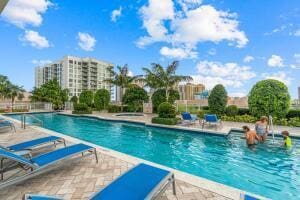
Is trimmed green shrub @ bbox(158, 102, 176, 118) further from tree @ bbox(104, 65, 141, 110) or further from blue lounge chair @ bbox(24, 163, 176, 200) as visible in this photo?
tree @ bbox(104, 65, 141, 110)

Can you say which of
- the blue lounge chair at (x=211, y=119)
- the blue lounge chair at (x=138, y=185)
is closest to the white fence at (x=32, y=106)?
the blue lounge chair at (x=211, y=119)

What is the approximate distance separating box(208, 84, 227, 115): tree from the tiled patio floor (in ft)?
41.7

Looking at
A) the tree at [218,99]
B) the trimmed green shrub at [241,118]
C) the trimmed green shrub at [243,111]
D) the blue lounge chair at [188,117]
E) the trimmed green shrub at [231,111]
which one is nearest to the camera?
the blue lounge chair at [188,117]

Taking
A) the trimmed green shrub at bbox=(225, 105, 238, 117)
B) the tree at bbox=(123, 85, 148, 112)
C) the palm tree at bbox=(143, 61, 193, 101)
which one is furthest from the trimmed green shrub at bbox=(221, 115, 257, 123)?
the tree at bbox=(123, 85, 148, 112)

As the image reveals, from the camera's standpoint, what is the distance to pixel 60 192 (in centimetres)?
359

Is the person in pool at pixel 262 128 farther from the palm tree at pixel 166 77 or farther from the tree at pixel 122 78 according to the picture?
the tree at pixel 122 78

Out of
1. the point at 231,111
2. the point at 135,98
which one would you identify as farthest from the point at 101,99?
A: the point at 231,111

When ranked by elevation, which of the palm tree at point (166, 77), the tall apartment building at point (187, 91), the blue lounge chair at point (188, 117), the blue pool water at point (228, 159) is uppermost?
the palm tree at point (166, 77)

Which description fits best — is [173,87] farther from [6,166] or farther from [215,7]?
[6,166]

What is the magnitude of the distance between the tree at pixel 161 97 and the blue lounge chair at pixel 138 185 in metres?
19.7

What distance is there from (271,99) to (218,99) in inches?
148

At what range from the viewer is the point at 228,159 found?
6.90 meters

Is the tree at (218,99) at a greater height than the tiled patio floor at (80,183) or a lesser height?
greater

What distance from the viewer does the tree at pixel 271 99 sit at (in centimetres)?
1344
